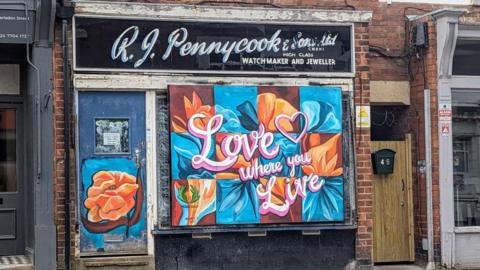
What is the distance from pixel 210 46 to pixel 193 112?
942mm

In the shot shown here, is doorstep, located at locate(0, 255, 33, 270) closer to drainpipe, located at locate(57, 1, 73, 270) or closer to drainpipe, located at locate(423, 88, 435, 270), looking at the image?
drainpipe, located at locate(57, 1, 73, 270)

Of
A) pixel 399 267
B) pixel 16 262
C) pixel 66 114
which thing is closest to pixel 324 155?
pixel 399 267

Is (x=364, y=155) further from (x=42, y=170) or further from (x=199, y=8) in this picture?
(x=42, y=170)

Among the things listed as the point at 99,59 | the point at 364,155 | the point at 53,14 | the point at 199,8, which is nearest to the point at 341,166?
the point at 364,155

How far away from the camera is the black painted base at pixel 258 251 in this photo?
9.48m

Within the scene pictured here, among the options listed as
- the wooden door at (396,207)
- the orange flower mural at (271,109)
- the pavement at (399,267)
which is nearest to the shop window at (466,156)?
the wooden door at (396,207)

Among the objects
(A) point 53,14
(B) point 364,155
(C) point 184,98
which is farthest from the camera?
(B) point 364,155

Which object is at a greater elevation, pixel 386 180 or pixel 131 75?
pixel 131 75

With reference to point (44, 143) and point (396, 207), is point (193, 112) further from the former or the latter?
point (396, 207)

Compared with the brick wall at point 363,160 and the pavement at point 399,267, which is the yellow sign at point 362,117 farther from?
the pavement at point 399,267

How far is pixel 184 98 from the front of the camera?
955 cm

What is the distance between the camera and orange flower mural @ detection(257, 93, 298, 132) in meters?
9.84

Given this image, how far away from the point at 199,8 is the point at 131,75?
1299 millimetres

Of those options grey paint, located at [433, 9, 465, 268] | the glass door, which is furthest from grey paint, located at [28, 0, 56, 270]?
grey paint, located at [433, 9, 465, 268]
